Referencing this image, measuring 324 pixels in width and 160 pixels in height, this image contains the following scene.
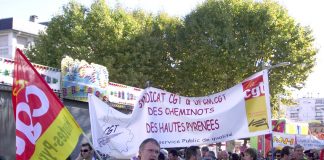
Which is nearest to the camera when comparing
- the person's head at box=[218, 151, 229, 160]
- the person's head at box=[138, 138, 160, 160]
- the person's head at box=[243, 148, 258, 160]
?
the person's head at box=[138, 138, 160, 160]

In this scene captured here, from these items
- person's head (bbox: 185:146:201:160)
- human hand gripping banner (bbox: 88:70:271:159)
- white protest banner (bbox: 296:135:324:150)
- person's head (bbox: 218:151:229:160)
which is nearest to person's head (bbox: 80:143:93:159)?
human hand gripping banner (bbox: 88:70:271:159)

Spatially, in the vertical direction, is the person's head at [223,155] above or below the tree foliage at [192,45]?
below

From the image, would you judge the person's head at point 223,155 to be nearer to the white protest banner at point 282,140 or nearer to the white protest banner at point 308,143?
the white protest banner at point 308,143

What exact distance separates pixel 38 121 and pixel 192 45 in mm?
23801

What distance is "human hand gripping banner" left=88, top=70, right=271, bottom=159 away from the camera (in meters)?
7.66

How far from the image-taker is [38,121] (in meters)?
4.42

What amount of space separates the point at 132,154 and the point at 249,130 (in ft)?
5.90

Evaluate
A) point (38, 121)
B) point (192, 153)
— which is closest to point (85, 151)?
point (192, 153)

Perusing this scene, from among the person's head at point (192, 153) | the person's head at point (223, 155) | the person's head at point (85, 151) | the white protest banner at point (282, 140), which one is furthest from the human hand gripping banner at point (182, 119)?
the white protest banner at point (282, 140)

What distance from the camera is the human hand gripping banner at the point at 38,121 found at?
432 centimetres

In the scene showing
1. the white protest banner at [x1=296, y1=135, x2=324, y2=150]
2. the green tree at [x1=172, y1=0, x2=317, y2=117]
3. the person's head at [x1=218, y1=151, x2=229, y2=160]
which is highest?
the green tree at [x1=172, y1=0, x2=317, y2=117]

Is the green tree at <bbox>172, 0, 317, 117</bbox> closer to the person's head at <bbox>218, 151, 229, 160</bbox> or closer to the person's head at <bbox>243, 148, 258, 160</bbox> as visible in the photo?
the person's head at <bbox>218, 151, 229, 160</bbox>

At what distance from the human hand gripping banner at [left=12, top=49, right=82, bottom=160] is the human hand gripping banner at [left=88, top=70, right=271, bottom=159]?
3036 mm

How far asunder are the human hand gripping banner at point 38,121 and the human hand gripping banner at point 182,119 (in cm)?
304
